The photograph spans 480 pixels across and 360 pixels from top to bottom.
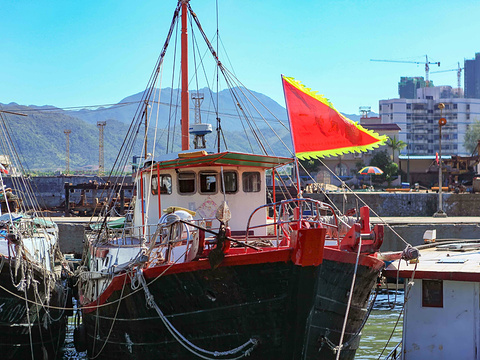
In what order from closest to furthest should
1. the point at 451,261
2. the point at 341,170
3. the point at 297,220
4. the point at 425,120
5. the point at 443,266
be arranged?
the point at 297,220
the point at 443,266
the point at 451,261
the point at 341,170
the point at 425,120

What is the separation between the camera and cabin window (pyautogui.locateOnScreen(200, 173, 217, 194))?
14266 mm

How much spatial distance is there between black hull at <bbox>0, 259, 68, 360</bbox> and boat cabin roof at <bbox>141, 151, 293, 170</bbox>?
4265 millimetres

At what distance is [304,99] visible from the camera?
13.7m

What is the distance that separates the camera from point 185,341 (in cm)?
1131

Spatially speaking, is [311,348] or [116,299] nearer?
[311,348]

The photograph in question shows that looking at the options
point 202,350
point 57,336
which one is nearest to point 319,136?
point 202,350

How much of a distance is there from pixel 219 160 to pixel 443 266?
5.18m

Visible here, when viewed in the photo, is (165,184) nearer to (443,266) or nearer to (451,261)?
(443,266)

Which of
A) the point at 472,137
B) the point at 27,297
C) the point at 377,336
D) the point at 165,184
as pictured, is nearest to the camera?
the point at 165,184

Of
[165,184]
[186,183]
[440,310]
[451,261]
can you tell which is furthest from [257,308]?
[451,261]

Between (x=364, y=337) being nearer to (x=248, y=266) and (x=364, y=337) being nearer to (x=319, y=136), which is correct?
Result: (x=319, y=136)

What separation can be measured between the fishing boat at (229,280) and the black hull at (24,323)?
1784mm

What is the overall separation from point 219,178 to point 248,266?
4040 mm

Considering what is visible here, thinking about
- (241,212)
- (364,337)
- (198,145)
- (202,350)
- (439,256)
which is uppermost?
(198,145)
